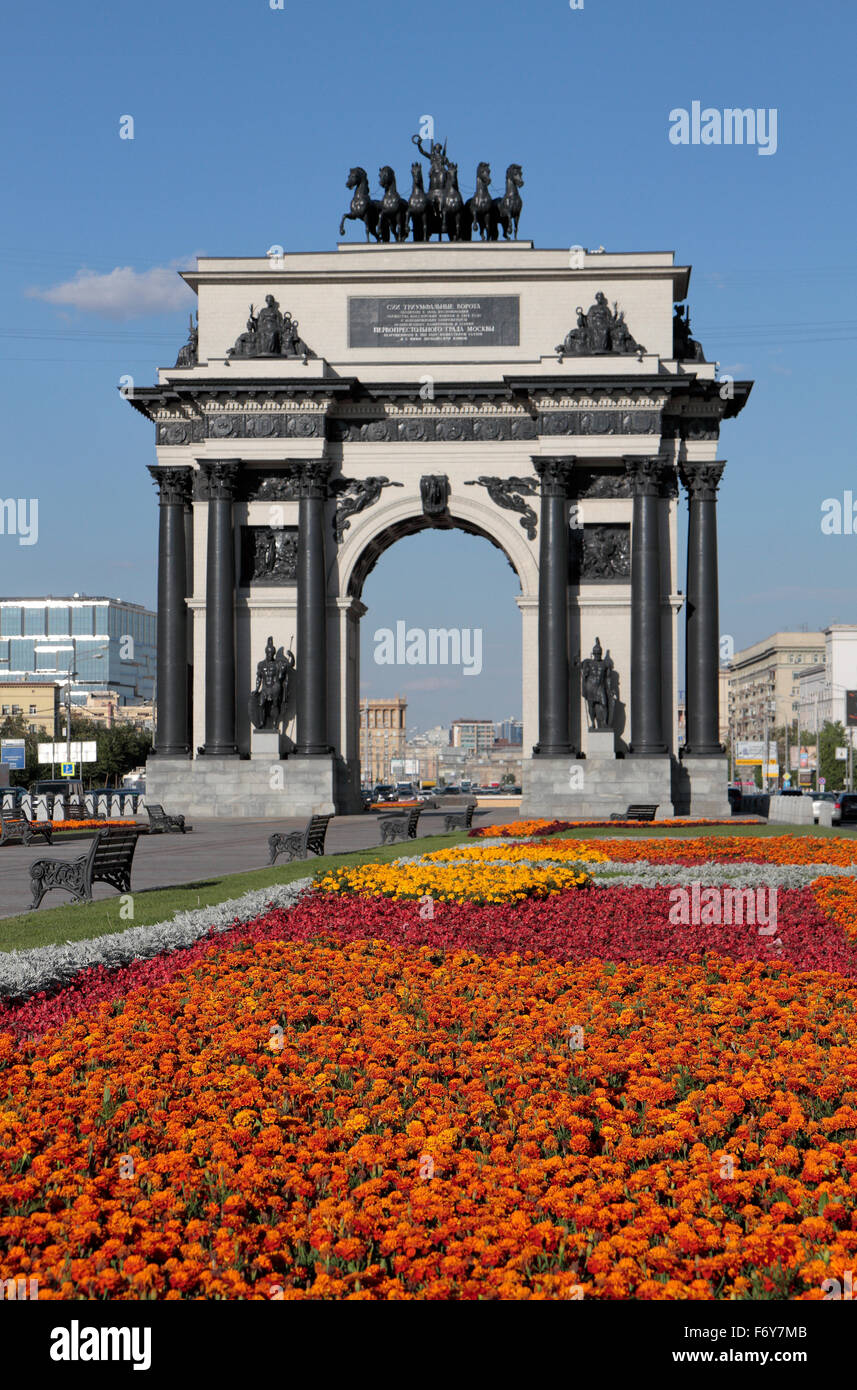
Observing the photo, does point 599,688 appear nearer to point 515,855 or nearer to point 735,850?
point 735,850

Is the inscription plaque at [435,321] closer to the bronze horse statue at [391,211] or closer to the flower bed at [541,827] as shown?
the bronze horse statue at [391,211]

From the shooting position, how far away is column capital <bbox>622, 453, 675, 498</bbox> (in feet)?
151

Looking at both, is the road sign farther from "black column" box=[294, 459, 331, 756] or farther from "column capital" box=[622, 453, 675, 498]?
"column capital" box=[622, 453, 675, 498]

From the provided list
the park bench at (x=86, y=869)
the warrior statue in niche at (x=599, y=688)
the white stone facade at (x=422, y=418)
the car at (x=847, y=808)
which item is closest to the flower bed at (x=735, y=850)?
the park bench at (x=86, y=869)

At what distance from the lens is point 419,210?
49.2m

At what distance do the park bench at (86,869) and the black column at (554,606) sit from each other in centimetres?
2762

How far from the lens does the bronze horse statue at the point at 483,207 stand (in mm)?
49125

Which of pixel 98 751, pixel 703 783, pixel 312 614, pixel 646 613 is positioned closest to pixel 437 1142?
pixel 646 613

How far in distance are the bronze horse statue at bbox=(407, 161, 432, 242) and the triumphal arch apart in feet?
0.34

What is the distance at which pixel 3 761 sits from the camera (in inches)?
2918

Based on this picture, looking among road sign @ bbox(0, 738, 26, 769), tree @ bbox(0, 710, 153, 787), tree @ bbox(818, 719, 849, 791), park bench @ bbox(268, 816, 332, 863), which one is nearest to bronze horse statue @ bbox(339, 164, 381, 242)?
park bench @ bbox(268, 816, 332, 863)

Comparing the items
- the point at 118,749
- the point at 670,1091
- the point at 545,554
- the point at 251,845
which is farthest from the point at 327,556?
the point at 118,749

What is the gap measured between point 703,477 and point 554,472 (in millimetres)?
6029

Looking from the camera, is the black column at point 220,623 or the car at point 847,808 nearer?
the black column at point 220,623
